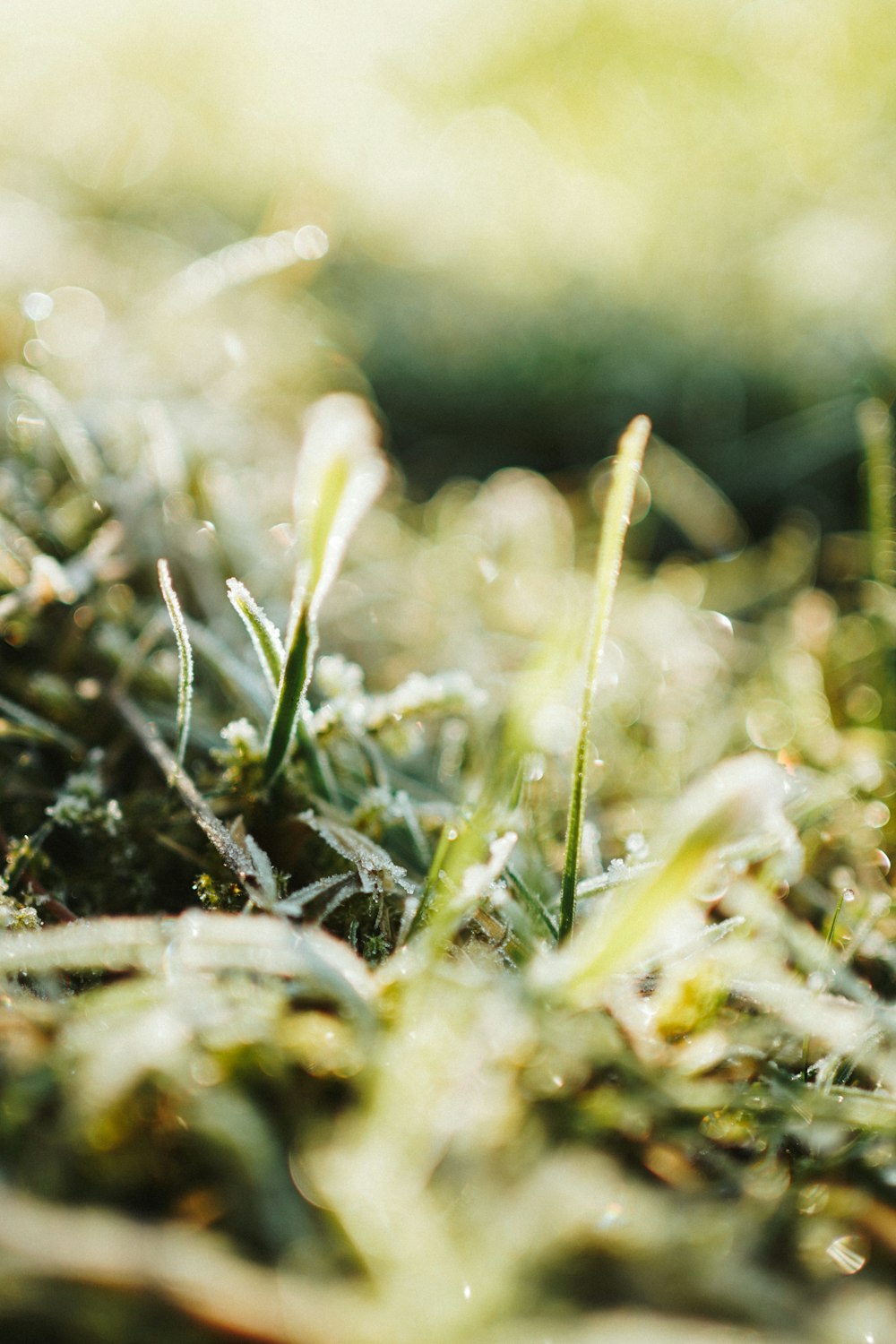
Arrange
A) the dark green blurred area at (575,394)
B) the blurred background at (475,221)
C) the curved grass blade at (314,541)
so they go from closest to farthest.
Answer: the curved grass blade at (314,541) → the blurred background at (475,221) → the dark green blurred area at (575,394)

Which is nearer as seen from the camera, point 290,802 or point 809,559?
point 290,802

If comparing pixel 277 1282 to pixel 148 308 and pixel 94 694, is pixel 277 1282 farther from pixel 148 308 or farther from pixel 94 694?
pixel 148 308

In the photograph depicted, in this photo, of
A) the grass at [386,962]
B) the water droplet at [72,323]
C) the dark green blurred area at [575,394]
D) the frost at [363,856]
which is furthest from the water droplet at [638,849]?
the dark green blurred area at [575,394]

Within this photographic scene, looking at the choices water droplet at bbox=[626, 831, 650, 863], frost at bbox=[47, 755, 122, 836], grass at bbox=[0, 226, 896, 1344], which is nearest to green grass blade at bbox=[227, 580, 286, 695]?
grass at bbox=[0, 226, 896, 1344]

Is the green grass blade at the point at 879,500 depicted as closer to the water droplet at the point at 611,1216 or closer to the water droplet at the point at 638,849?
the water droplet at the point at 638,849

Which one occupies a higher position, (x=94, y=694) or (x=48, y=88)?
(x=48, y=88)


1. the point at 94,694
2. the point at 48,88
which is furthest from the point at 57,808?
the point at 48,88
